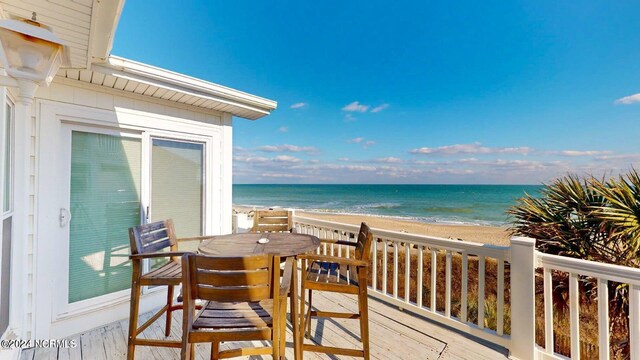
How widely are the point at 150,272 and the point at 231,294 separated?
1129 mm

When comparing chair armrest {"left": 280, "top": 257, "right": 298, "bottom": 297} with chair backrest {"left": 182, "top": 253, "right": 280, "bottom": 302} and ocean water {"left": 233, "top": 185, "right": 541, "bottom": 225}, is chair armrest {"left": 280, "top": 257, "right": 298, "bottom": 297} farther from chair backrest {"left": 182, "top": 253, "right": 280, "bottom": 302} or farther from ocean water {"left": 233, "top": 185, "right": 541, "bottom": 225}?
ocean water {"left": 233, "top": 185, "right": 541, "bottom": 225}

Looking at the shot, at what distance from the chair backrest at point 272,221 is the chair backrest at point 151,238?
1.09m

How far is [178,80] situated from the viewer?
2693 millimetres

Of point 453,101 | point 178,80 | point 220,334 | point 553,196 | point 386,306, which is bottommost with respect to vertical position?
point 386,306

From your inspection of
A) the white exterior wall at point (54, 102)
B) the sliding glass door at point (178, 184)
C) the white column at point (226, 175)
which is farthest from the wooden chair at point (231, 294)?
the white column at point (226, 175)

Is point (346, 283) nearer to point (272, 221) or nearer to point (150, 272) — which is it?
point (150, 272)

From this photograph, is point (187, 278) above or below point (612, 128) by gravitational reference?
below

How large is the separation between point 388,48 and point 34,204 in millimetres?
→ 13570

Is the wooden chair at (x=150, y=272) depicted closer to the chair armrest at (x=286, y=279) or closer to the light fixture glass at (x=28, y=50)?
the chair armrest at (x=286, y=279)

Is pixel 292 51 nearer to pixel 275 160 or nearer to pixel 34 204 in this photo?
pixel 34 204

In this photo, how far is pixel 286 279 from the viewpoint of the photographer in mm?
1618

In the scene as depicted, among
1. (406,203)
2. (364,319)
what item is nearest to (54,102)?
(364,319)

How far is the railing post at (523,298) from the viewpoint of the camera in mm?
1944

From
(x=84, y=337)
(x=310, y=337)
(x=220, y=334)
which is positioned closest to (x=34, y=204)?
(x=84, y=337)
